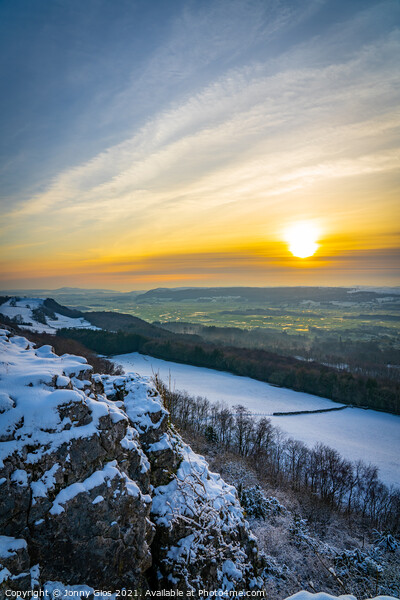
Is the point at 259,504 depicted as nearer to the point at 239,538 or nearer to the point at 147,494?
the point at 239,538

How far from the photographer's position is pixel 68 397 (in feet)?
30.1

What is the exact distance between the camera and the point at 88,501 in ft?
28.0

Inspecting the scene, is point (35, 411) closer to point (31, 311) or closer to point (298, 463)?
point (298, 463)

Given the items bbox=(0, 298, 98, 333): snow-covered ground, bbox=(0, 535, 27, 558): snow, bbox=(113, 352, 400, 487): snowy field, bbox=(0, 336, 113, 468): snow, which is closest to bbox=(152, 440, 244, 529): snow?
bbox=(0, 336, 113, 468): snow

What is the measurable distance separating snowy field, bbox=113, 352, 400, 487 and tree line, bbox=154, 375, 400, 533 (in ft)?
10.9

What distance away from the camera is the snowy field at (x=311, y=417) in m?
46.5

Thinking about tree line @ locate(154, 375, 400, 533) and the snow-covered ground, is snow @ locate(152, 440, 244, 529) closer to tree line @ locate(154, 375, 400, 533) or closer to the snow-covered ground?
tree line @ locate(154, 375, 400, 533)

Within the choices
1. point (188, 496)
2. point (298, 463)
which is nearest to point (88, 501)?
point (188, 496)

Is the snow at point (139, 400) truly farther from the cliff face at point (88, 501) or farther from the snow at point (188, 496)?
the snow at point (188, 496)

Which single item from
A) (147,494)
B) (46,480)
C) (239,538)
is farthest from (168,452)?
(46,480)

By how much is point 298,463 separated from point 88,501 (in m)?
43.4

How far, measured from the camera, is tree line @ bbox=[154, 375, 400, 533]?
117 ft

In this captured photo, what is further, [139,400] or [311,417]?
[311,417]

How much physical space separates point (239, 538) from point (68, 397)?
9901 mm
